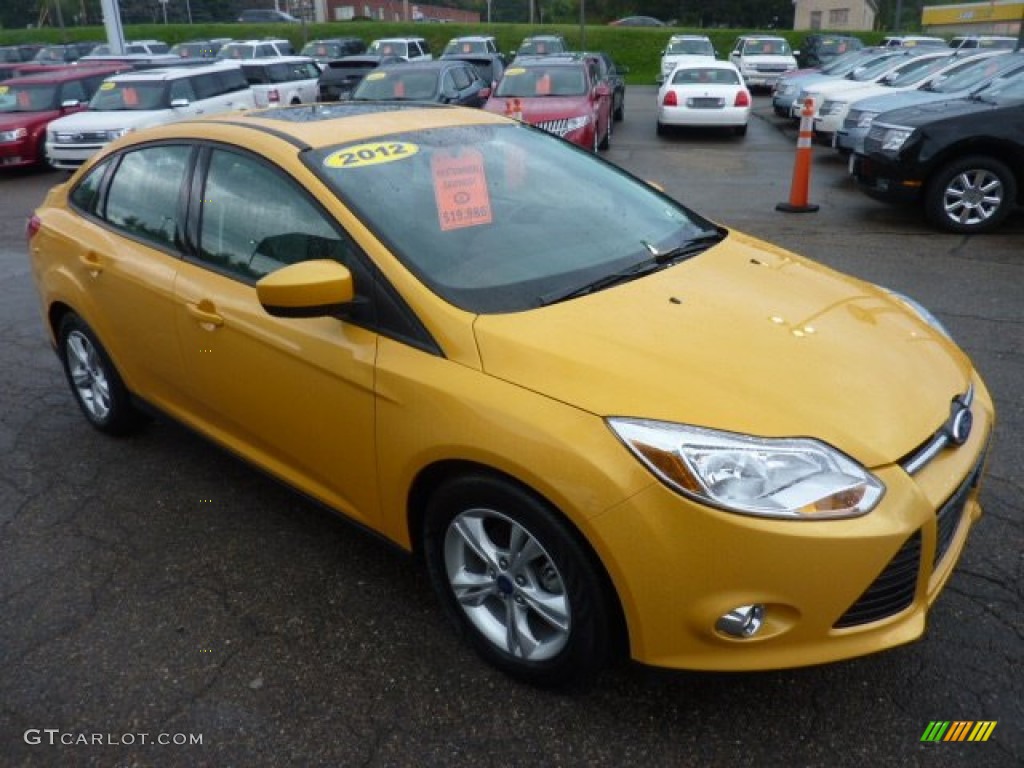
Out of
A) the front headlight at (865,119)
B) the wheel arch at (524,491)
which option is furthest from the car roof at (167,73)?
the wheel arch at (524,491)

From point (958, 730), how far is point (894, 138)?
23.6 feet

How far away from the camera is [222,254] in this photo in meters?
3.15

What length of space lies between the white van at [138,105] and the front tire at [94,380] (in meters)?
8.69

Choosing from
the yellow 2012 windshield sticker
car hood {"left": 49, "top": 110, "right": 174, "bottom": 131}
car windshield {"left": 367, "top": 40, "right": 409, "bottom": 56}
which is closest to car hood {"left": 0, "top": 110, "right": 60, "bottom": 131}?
car hood {"left": 49, "top": 110, "right": 174, "bottom": 131}

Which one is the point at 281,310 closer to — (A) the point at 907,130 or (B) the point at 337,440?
(B) the point at 337,440

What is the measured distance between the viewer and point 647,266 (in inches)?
116

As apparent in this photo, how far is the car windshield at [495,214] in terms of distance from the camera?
2.66m

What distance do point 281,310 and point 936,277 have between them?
583cm

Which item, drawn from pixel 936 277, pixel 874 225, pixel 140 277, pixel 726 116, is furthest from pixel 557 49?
pixel 140 277

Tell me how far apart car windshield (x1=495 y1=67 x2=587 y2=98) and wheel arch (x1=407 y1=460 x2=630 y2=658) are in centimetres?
1089

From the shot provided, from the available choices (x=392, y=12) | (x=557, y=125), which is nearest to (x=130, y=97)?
Result: (x=557, y=125)

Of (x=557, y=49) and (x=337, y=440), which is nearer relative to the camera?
(x=337, y=440)

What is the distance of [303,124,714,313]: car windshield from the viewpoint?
266 cm

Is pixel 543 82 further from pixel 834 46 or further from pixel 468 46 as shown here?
pixel 834 46
